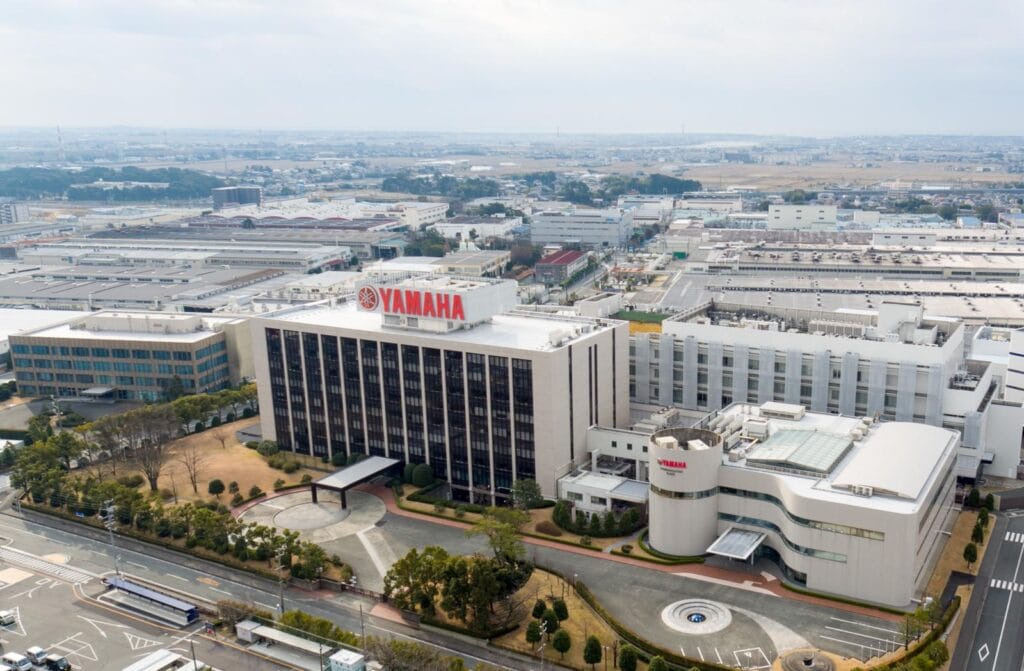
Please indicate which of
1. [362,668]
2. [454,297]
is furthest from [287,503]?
[362,668]

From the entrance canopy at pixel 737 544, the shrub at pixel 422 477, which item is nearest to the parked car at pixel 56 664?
the shrub at pixel 422 477

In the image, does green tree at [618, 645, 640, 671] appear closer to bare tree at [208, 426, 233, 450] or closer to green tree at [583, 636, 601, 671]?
green tree at [583, 636, 601, 671]

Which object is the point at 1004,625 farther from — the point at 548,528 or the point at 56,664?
the point at 56,664

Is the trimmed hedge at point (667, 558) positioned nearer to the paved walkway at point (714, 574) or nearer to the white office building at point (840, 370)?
the paved walkway at point (714, 574)

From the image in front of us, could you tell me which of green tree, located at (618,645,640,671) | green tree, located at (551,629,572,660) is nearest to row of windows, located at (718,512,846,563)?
green tree, located at (618,645,640,671)

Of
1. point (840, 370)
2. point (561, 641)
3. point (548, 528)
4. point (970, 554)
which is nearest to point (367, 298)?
point (548, 528)
